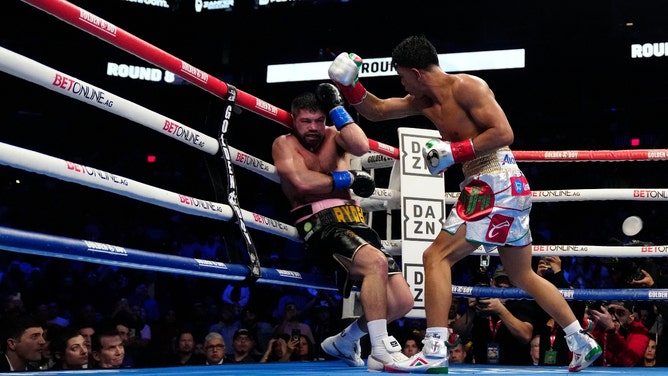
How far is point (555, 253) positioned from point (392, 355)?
4.71 feet

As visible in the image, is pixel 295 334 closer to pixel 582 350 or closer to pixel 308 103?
pixel 308 103

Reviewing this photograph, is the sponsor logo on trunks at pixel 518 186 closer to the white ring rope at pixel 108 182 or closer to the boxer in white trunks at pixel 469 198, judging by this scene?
the boxer in white trunks at pixel 469 198

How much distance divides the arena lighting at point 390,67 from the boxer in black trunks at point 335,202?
8.89 meters

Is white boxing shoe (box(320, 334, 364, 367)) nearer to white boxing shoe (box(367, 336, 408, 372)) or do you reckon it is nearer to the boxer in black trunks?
the boxer in black trunks

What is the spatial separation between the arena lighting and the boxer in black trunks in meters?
8.89

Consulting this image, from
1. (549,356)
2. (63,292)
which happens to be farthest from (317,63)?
(549,356)

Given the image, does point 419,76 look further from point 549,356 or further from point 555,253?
point 549,356

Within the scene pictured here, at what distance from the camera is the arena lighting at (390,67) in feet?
39.4

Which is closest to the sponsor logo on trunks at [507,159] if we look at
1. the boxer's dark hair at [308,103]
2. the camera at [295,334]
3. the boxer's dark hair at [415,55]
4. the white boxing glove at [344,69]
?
the boxer's dark hair at [415,55]

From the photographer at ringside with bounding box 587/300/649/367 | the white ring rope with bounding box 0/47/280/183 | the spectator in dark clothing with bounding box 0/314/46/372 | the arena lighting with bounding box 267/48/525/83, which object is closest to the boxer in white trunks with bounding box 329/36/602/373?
the white ring rope with bounding box 0/47/280/183

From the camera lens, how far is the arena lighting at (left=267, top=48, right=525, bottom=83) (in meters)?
12.0

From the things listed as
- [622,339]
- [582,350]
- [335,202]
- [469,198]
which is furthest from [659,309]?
[335,202]

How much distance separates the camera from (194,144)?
2.98m

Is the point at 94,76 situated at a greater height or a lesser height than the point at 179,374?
greater
